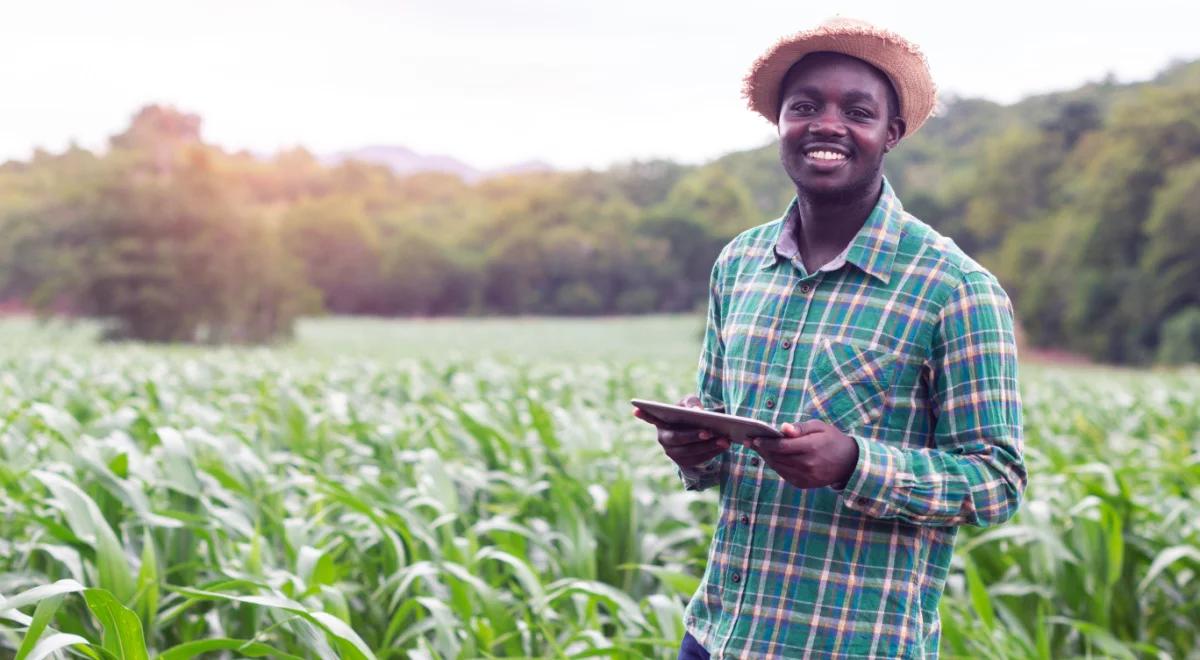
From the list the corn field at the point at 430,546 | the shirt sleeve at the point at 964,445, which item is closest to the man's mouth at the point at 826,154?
the shirt sleeve at the point at 964,445

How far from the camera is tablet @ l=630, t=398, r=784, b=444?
5.16ft

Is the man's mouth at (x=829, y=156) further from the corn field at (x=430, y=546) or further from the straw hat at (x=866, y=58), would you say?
the corn field at (x=430, y=546)

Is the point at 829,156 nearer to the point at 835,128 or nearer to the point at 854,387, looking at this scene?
the point at 835,128

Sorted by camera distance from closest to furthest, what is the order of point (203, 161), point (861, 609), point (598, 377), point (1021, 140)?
point (861, 609)
point (598, 377)
point (203, 161)
point (1021, 140)

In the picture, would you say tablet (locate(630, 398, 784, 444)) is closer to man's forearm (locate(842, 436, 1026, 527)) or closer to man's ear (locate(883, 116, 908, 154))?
man's forearm (locate(842, 436, 1026, 527))

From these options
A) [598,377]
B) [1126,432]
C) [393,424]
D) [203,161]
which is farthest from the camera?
[203,161]

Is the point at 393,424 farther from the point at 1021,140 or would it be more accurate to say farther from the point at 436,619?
the point at 1021,140

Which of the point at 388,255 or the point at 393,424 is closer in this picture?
the point at 393,424

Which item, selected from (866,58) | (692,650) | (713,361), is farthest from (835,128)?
(692,650)

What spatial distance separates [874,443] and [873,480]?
6 centimetres

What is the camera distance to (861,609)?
176 centimetres

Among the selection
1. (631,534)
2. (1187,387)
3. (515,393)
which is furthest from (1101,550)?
(1187,387)

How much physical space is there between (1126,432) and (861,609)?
6534 mm

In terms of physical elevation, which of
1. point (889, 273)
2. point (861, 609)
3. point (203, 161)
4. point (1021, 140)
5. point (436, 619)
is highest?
point (1021, 140)
